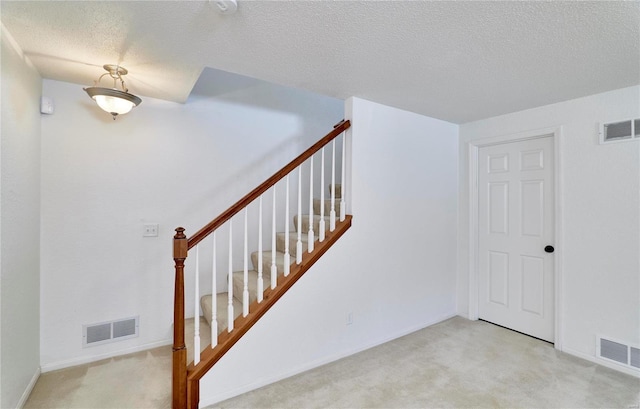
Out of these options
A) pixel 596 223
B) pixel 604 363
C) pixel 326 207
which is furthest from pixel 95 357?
pixel 596 223

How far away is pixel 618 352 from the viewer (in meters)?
2.48

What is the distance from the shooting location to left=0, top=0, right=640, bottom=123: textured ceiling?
1518 millimetres

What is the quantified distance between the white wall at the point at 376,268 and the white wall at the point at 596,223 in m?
1.07

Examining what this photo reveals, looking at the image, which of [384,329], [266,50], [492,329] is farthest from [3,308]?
[492,329]

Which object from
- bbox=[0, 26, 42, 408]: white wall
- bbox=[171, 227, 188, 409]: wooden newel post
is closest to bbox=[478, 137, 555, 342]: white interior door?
bbox=[171, 227, 188, 409]: wooden newel post

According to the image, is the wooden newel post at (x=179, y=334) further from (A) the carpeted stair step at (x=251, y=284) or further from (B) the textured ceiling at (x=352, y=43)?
(B) the textured ceiling at (x=352, y=43)

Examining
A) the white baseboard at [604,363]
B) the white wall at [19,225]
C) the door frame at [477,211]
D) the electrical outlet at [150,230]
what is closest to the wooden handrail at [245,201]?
the electrical outlet at [150,230]

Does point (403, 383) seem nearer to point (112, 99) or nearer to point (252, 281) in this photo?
point (252, 281)

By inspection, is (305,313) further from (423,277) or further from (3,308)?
(3,308)

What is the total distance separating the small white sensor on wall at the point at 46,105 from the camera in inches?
92.4

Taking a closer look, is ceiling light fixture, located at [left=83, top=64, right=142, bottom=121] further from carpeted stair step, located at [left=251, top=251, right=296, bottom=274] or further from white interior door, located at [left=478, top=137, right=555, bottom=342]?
white interior door, located at [left=478, top=137, right=555, bottom=342]

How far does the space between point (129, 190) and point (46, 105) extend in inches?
33.1

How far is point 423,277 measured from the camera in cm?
335

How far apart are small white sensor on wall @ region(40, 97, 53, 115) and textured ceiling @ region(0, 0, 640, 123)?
21 cm
